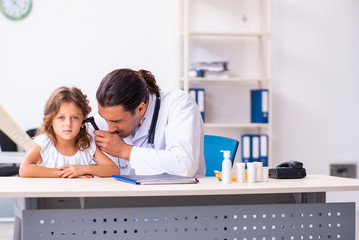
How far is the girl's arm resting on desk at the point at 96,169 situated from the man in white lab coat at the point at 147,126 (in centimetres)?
7

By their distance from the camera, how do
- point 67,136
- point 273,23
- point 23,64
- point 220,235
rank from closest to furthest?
point 220,235
point 67,136
point 23,64
point 273,23

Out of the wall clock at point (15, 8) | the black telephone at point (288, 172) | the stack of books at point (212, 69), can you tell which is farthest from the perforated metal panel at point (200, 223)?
the wall clock at point (15, 8)

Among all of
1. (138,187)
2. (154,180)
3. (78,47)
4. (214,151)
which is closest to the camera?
(138,187)

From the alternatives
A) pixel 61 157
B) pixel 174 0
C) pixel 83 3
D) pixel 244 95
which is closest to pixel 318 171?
pixel 244 95

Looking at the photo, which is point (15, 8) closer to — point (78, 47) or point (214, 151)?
point (78, 47)

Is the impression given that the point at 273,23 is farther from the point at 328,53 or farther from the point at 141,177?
the point at 141,177

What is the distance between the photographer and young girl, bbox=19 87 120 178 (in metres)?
2.10

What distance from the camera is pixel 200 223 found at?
167 cm

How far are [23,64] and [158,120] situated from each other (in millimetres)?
2572

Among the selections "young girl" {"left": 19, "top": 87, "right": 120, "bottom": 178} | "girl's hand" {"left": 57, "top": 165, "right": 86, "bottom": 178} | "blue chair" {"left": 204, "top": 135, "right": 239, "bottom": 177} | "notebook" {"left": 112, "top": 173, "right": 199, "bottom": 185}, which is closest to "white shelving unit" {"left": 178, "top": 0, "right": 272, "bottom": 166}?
"blue chair" {"left": 204, "top": 135, "right": 239, "bottom": 177}

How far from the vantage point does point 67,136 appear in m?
2.09

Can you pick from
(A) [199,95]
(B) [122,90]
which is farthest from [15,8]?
(B) [122,90]

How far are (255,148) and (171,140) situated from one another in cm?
237

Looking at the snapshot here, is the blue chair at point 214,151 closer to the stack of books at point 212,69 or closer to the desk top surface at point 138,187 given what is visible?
the desk top surface at point 138,187
